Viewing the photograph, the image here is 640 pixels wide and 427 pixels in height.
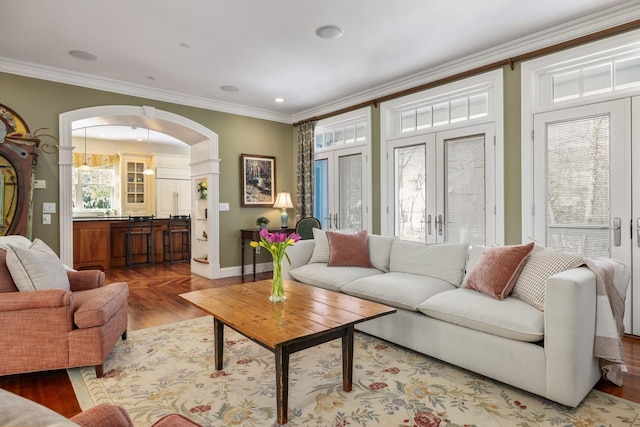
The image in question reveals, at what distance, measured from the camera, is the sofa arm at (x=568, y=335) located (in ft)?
6.30

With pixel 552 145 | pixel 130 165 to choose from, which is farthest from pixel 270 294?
pixel 130 165

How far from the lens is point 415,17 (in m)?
3.17

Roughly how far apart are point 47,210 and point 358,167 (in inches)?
159

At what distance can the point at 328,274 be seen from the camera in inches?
139

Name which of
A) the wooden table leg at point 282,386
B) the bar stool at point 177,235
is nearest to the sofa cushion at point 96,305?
the wooden table leg at point 282,386

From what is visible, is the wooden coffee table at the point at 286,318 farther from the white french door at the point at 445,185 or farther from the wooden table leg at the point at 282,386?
the white french door at the point at 445,185

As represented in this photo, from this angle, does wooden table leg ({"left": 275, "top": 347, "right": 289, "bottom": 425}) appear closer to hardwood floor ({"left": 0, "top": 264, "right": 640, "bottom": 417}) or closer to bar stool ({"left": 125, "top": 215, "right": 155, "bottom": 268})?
hardwood floor ({"left": 0, "top": 264, "right": 640, "bottom": 417})

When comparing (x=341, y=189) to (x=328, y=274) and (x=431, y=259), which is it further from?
(x=431, y=259)

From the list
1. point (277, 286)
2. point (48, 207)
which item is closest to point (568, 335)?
point (277, 286)

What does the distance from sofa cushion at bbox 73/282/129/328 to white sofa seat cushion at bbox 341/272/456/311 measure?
5.95 feet

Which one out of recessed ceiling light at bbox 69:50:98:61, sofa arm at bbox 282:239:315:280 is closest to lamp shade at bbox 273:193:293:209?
sofa arm at bbox 282:239:315:280

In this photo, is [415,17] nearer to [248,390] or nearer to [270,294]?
[270,294]

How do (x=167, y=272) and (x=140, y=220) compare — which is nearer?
(x=167, y=272)

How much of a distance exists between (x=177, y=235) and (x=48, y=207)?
3.47 metres
